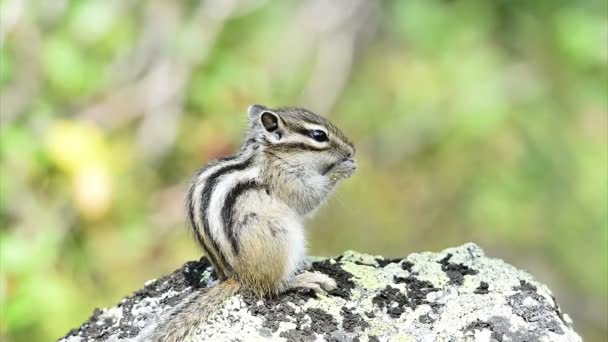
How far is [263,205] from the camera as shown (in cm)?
356

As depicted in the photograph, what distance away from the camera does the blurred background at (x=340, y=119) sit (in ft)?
21.8

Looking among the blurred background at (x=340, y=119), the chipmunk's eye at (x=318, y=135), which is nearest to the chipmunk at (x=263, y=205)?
the chipmunk's eye at (x=318, y=135)

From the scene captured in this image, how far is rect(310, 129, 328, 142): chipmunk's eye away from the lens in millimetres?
3988

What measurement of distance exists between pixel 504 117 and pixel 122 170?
316 cm

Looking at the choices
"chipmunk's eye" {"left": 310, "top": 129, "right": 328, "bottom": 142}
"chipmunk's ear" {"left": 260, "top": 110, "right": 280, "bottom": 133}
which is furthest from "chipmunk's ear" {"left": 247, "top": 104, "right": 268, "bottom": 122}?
"chipmunk's eye" {"left": 310, "top": 129, "right": 328, "bottom": 142}

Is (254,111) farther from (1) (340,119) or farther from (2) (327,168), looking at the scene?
(1) (340,119)

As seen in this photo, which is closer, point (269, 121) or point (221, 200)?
point (221, 200)

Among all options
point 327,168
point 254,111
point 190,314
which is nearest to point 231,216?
point 190,314

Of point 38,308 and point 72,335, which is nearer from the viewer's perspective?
point 72,335

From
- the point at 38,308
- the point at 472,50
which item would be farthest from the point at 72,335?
the point at 472,50

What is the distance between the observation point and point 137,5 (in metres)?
7.55

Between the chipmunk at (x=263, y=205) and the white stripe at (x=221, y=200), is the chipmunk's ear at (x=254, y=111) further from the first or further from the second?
the white stripe at (x=221, y=200)

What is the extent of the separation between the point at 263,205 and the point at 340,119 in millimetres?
4497

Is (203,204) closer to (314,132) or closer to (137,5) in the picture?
(314,132)
